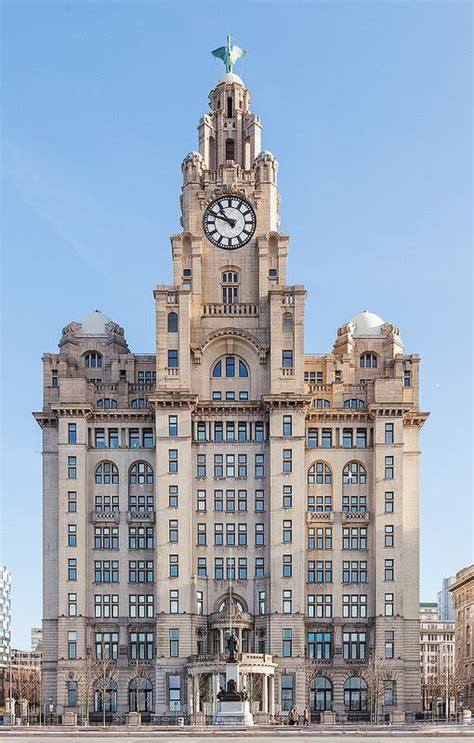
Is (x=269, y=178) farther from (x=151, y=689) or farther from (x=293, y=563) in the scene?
(x=151, y=689)

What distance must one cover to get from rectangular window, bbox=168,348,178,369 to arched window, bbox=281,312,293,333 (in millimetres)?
13178

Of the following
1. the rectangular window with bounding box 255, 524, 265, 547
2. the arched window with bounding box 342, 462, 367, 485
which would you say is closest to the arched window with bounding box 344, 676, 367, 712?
the rectangular window with bounding box 255, 524, 265, 547

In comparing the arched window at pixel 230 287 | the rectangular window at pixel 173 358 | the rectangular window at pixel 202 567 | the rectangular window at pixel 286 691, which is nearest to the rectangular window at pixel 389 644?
the rectangular window at pixel 286 691

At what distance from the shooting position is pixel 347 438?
163500 millimetres

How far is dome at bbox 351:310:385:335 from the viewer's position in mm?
172000

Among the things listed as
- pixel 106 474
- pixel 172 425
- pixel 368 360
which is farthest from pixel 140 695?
pixel 368 360

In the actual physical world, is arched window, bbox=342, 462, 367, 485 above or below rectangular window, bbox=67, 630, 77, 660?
above

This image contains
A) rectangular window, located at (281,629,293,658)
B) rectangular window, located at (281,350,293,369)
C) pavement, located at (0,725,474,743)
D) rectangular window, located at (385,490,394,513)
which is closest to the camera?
pavement, located at (0,725,474,743)

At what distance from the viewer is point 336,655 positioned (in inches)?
6211

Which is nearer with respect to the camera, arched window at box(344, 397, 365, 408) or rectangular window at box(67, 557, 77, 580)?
rectangular window at box(67, 557, 77, 580)

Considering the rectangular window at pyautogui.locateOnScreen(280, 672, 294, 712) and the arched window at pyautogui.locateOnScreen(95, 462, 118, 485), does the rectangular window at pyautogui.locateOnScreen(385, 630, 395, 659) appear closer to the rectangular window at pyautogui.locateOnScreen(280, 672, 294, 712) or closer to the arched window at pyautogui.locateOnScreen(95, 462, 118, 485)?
the rectangular window at pyautogui.locateOnScreen(280, 672, 294, 712)

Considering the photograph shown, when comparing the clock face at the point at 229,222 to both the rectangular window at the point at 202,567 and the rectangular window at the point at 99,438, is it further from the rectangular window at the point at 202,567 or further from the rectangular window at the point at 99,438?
the rectangular window at the point at 202,567

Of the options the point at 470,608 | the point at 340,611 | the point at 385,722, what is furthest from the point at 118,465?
the point at 470,608

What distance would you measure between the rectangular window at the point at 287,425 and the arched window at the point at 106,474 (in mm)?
20862
